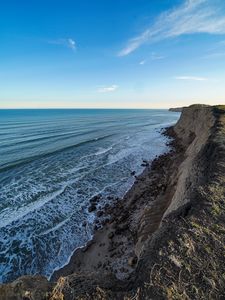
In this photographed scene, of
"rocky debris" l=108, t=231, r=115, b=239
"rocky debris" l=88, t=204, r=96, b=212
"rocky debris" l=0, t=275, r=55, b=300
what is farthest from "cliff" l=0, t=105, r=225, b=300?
"rocky debris" l=88, t=204, r=96, b=212

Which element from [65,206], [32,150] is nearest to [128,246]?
[65,206]

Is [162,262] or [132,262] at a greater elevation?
[162,262]

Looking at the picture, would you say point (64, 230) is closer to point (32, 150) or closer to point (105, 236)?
point (105, 236)

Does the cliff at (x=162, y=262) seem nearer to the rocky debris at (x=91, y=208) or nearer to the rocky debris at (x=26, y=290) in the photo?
the rocky debris at (x=26, y=290)

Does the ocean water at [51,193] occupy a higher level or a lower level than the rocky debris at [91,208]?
lower

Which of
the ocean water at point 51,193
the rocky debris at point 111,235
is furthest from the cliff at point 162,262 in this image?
the ocean water at point 51,193

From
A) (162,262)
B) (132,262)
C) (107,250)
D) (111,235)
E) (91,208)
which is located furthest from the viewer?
(91,208)

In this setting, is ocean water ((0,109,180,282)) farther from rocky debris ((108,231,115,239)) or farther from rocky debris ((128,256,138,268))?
rocky debris ((128,256,138,268))

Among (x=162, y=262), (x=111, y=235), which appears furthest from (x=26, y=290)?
(x=111, y=235)

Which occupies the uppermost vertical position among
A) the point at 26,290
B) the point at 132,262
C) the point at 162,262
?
the point at 162,262

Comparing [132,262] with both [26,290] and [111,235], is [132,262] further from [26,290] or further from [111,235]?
[26,290]

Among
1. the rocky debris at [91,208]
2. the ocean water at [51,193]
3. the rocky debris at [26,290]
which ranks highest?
the rocky debris at [26,290]
